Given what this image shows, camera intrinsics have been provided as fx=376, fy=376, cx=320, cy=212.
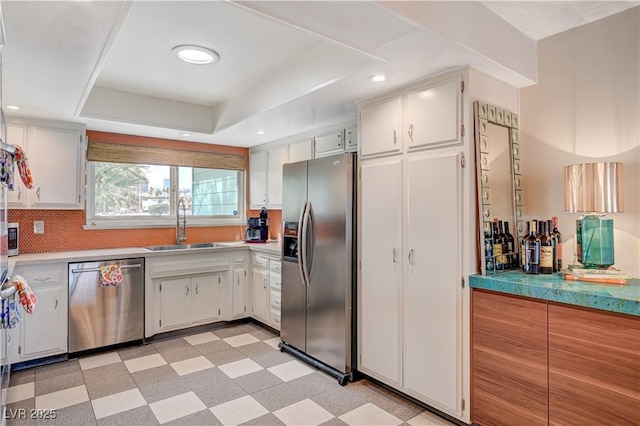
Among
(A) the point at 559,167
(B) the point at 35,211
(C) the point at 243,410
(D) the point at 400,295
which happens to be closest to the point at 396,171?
(D) the point at 400,295

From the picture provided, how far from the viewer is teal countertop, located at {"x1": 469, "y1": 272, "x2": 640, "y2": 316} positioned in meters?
1.70

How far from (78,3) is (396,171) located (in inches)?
77.5

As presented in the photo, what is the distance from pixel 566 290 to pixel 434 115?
124 cm

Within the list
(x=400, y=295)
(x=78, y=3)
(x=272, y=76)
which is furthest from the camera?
(x=272, y=76)

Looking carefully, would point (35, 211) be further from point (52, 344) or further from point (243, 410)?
point (243, 410)

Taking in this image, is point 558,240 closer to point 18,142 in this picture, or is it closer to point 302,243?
point 302,243

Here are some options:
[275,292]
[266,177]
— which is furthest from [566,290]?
[266,177]

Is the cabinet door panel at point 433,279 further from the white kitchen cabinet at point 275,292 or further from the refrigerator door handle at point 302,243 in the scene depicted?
the white kitchen cabinet at point 275,292

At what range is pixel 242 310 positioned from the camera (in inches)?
171

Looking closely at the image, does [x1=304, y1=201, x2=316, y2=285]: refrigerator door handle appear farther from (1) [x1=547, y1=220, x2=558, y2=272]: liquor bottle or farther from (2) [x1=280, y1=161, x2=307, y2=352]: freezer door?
(1) [x1=547, y1=220, x2=558, y2=272]: liquor bottle

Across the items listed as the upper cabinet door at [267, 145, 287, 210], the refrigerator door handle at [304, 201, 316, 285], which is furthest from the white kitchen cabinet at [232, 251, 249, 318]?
the refrigerator door handle at [304, 201, 316, 285]

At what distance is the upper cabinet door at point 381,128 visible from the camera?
2631 mm

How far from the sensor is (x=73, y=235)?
3.88m

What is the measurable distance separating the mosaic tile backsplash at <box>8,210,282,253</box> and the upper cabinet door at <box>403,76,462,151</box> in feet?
10.4
